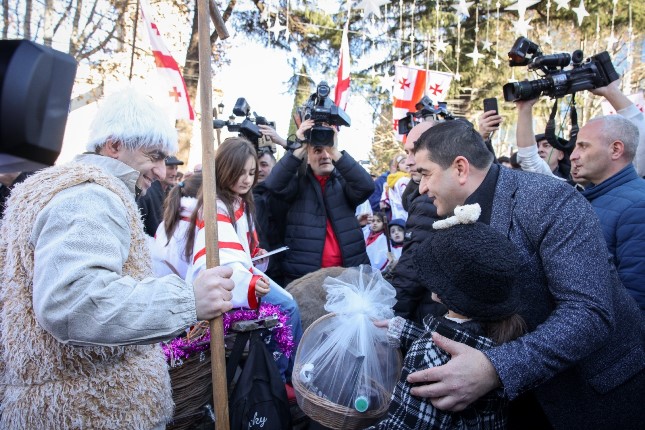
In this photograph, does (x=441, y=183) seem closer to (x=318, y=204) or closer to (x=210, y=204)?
(x=210, y=204)

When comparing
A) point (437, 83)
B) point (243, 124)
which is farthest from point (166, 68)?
point (437, 83)

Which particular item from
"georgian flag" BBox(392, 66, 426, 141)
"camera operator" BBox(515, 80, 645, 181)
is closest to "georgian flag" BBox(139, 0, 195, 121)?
"georgian flag" BBox(392, 66, 426, 141)

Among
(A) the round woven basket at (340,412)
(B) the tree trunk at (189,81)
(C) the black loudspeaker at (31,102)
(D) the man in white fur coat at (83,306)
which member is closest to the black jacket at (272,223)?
(A) the round woven basket at (340,412)

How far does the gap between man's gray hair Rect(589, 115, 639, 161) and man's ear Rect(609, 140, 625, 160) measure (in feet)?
0.06

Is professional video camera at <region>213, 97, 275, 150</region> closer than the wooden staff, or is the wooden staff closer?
the wooden staff

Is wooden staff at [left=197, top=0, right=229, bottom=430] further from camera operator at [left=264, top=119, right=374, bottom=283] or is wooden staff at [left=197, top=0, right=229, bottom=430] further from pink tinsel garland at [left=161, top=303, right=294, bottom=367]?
camera operator at [left=264, top=119, right=374, bottom=283]

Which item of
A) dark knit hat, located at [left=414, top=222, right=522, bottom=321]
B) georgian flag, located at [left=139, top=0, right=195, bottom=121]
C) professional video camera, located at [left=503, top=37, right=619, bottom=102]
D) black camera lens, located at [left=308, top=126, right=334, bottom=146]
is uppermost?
georgian flag, located at [left=139, top=0, right=195, bottom=121]

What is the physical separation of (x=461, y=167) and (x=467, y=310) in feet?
1.96

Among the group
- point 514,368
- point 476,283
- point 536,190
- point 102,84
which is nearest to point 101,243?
point 476,283

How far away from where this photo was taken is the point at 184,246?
3.12 meters

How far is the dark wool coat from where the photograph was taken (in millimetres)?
1477

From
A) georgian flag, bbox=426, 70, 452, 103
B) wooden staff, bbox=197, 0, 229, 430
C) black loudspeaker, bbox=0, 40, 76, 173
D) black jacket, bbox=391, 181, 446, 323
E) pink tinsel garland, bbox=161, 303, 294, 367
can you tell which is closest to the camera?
black loudspeaker, bbox=0, 40, 76, 173

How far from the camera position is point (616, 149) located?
9.53 ft

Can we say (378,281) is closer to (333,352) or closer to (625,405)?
(333,352)
